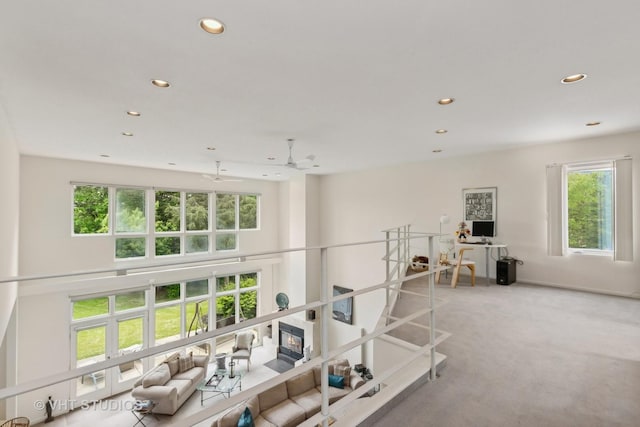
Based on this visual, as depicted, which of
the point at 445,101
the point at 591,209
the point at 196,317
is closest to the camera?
the point at 445,101

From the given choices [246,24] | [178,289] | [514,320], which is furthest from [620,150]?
[178,289]

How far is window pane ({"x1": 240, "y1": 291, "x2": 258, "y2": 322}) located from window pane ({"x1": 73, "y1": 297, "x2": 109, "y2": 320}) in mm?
3608

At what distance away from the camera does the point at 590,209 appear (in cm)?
477

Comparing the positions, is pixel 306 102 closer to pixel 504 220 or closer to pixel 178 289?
Answer: pixel 504 220

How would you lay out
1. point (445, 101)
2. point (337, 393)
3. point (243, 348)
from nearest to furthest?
point (445, 101) < point (337, 393) < point (243, 348)

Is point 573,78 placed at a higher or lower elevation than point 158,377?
higher

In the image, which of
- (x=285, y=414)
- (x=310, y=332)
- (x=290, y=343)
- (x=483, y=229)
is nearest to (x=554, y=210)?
(x=483, y=229)

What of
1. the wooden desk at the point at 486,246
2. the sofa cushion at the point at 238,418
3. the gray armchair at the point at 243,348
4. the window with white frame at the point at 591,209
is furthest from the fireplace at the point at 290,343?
the window with white frame at the point at 591,209

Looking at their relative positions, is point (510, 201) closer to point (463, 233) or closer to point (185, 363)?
point (463, 233)

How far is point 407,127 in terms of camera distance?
3.96 metres

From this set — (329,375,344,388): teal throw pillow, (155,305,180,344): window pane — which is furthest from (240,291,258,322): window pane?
(329,375,344,388): teal throw pillow

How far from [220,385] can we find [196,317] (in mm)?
2224

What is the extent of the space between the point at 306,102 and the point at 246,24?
4.16ft

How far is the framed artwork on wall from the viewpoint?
557 cm
